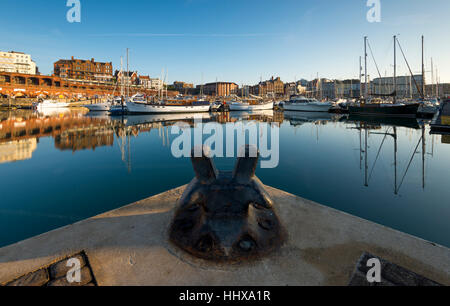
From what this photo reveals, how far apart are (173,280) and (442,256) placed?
3903mm

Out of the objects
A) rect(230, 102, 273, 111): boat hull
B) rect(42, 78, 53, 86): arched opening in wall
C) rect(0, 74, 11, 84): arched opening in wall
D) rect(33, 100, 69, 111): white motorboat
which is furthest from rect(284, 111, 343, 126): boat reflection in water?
rect(42, 78, 53, 86): arched opening in wall

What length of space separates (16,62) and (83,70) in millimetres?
35728

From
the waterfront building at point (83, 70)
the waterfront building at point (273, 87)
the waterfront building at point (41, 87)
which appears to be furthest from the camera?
the waterfront building at point (273, 87)

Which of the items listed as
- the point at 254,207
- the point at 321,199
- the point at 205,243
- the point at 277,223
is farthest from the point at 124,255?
the point at 321,199

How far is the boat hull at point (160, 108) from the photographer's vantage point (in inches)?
1799

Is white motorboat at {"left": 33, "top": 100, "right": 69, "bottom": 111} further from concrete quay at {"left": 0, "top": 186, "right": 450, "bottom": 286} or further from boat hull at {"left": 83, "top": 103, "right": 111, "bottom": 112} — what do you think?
concrete quay at {"left": 0, "top": 186, "right": 450, "bottom": 286}

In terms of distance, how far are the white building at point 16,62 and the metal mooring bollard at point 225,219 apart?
156813mm

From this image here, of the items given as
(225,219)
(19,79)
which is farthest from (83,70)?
(225,219)

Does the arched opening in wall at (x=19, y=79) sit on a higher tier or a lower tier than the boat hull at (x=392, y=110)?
higher

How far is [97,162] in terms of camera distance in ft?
36.9

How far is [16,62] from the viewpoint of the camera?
390 feet

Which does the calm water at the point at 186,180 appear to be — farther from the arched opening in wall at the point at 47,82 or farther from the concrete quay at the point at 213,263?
the arched opening in wall at the point at 47,82

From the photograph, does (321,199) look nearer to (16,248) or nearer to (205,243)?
(205,243)

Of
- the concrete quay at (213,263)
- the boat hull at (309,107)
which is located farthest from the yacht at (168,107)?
the concrete quay at (213,263)
